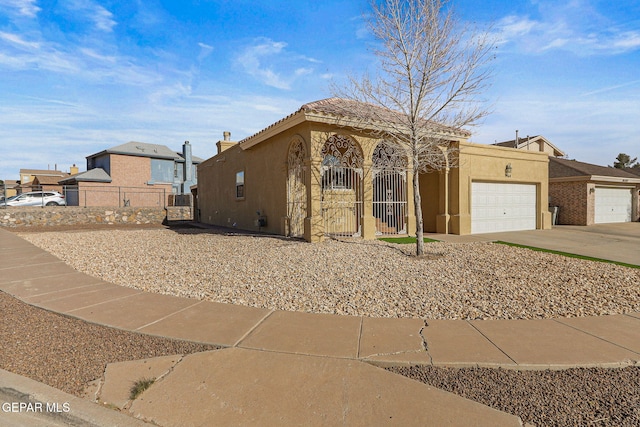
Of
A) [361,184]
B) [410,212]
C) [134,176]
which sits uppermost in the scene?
[134,176]

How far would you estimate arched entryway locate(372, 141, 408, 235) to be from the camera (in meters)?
12.2

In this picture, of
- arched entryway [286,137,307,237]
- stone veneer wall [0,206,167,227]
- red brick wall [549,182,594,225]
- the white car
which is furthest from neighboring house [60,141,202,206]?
red brick wall [549,182,594,225]

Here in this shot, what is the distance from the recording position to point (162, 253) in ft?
31.0

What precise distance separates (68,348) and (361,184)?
9.38 m

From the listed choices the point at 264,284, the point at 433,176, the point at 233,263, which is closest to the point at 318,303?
the point at 264,284

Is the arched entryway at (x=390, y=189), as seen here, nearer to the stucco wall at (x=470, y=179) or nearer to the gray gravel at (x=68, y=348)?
the stucco wall at (x=470, y=179)

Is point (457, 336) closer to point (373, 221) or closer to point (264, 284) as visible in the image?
point (264, 284)

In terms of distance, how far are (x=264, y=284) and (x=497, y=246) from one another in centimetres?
772

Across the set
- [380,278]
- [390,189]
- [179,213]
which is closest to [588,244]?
[390,189]

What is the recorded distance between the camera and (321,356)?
3.32 m

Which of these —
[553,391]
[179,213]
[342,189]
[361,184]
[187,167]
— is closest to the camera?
[553,391]

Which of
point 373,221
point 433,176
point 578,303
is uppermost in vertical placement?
point 433,176

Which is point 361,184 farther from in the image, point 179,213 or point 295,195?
point 179,213

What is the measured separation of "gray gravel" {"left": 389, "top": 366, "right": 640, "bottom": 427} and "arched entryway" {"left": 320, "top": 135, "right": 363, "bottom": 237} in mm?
8630
